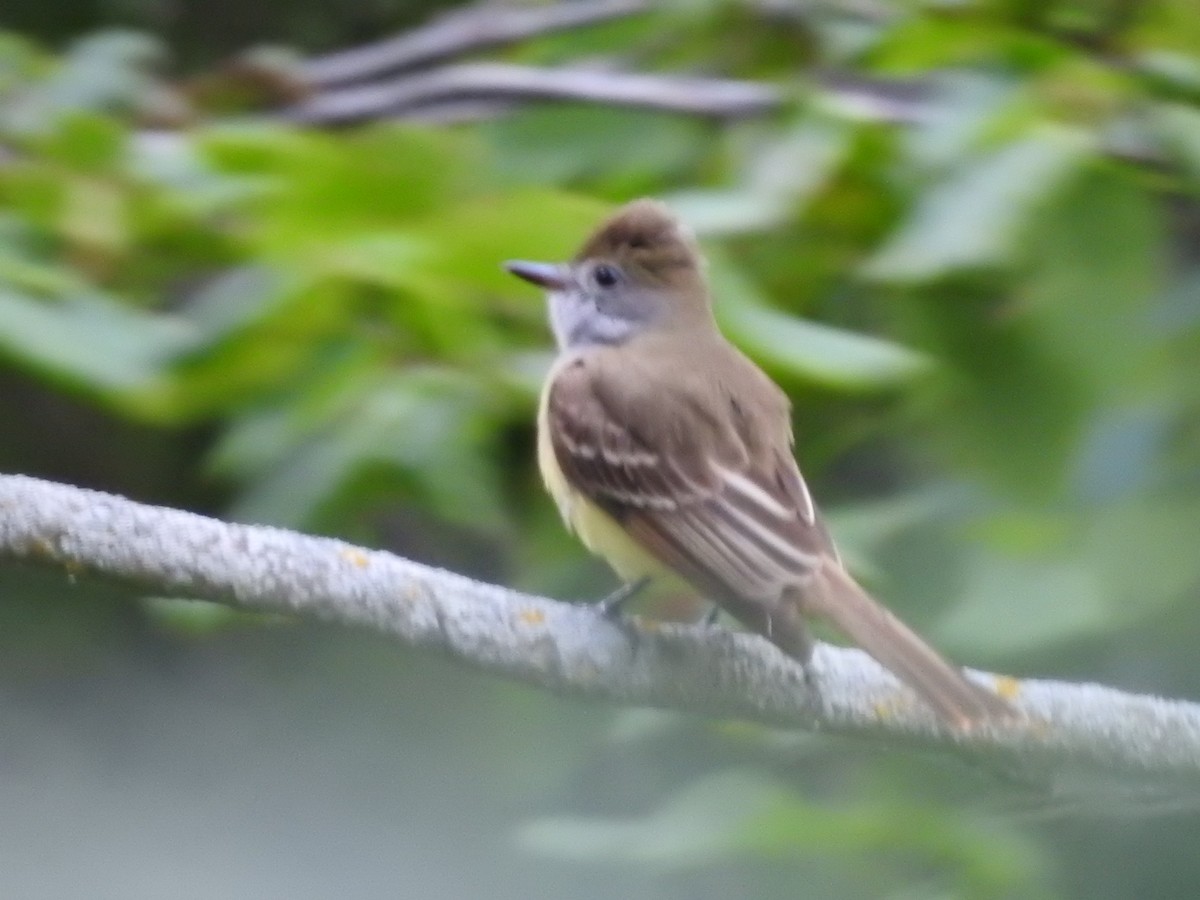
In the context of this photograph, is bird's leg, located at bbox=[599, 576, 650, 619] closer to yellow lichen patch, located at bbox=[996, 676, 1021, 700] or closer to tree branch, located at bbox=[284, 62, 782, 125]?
yellow lichen patch, located at bbox=[996, 676, 1021, 700]

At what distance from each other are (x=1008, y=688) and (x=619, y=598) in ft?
1.70

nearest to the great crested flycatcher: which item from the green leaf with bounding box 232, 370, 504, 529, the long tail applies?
the long tail

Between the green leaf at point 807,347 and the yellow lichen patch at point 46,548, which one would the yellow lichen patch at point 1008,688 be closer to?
the green leaf at point 807,347

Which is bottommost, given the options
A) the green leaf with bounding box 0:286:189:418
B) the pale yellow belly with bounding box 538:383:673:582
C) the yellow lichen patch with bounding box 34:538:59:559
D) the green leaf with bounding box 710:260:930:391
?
the pale yellow belly with bounding box 538:383:673:582

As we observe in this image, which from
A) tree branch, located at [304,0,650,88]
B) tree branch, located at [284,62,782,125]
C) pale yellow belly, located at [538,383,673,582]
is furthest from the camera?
tree branch, located at [304,0,650,88]

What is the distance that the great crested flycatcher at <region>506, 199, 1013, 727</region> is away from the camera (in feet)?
6.95

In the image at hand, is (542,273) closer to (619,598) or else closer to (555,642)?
(619,598)

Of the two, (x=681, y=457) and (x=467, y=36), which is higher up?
(x=467, y=36)

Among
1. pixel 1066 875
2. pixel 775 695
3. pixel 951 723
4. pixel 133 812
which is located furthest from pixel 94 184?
pixel 1066 875

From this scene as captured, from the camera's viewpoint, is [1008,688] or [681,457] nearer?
[1008,688]

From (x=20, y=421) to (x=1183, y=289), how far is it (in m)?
2.06

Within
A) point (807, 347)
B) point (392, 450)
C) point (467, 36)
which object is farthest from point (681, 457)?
point (467, 36)

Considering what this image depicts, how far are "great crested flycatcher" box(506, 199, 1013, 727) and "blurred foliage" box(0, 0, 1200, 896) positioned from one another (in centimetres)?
9

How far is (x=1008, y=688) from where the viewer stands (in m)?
1.97
